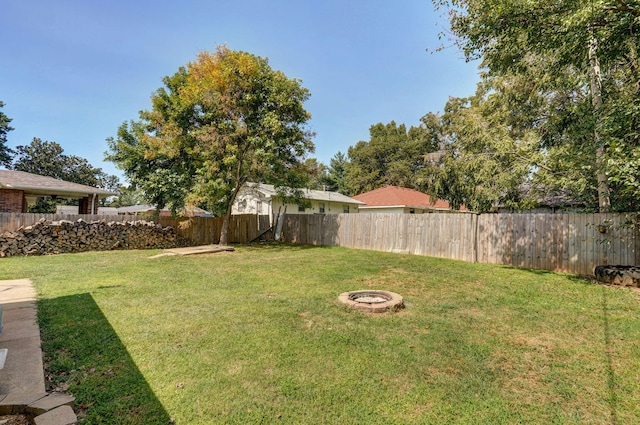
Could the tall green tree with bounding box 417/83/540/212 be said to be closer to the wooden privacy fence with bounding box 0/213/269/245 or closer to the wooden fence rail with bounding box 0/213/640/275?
the wooden fence rail with bounding box 0/213/640/275

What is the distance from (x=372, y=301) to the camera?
4828 mm

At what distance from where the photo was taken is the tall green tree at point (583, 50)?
5707 millimetres

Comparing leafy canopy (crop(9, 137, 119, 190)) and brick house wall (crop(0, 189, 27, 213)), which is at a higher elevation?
leafy canopy (crop(9, 137, 119, 190))

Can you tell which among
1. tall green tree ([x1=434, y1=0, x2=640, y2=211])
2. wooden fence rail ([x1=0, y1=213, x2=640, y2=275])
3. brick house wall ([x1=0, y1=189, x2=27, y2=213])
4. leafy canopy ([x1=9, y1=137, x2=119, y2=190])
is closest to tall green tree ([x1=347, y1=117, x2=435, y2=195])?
wooden fence rail ([x1=0, y1=213, x2=640, y2=275])

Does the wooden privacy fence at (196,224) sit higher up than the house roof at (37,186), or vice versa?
the house roof at (37,186)

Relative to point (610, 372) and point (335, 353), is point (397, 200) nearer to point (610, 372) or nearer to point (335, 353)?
point (610, 372)

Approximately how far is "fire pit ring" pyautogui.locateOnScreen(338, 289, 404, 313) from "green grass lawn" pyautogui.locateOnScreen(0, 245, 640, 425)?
6.2 inches

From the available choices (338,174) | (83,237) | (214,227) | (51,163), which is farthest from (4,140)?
(338,174)

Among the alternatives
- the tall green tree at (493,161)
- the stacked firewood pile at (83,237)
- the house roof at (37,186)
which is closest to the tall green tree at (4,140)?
the house roof at (37,186)

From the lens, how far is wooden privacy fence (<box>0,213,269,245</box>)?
403 inches

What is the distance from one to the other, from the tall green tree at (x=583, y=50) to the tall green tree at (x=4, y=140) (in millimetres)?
39865

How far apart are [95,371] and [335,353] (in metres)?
2.21

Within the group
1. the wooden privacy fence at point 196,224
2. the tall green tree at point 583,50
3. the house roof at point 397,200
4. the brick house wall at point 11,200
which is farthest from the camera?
the house roof at point 397,200

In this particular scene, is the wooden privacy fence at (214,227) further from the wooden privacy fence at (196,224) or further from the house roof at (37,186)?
the house roof at (37,186)
